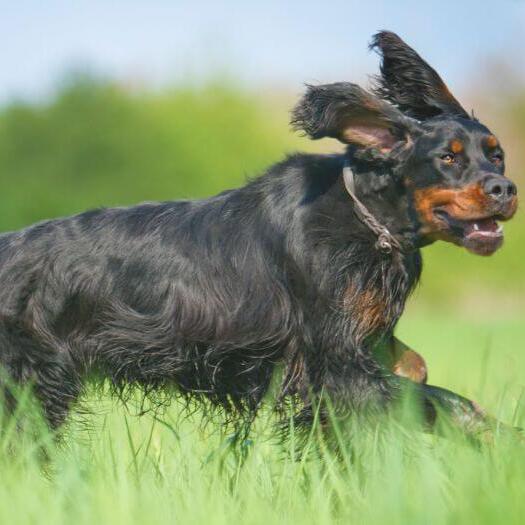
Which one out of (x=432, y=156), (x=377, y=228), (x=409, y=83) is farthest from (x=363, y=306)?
(x=409, y=83)

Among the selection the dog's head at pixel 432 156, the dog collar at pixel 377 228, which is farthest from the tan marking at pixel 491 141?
the dog collar at pixel 377 228

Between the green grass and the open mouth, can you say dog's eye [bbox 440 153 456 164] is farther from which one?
the green grass

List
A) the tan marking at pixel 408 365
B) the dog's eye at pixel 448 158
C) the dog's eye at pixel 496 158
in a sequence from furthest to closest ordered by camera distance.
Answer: the tan marking at pixel 408 365 → the dog's eye at pixel 496 158 → the dog's eye at pixel 448 158

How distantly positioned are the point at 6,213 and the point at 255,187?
2992 cm

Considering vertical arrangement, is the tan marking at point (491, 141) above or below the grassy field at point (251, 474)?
above

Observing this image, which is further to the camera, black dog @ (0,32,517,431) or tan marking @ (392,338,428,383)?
tan marking @ (392,338,428,383)

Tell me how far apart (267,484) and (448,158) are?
5.02ft

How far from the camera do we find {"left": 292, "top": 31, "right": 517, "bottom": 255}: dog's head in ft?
13.5

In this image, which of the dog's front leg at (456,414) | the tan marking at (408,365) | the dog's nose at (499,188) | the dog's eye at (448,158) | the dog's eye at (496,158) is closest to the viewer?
the dog's front leg at (456,414)

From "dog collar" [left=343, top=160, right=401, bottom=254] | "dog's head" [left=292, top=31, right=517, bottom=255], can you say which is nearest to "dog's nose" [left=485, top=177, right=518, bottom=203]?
"dog's head" [left=292, top=31, right=517, bottom=255]

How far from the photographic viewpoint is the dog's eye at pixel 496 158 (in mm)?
4328

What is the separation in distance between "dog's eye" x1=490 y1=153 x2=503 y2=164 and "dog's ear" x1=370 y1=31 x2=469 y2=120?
36cm

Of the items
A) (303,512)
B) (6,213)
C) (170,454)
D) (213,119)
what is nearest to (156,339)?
(170,454)

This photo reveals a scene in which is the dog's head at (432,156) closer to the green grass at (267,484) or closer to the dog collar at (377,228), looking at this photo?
the dog collar at (377,228)
